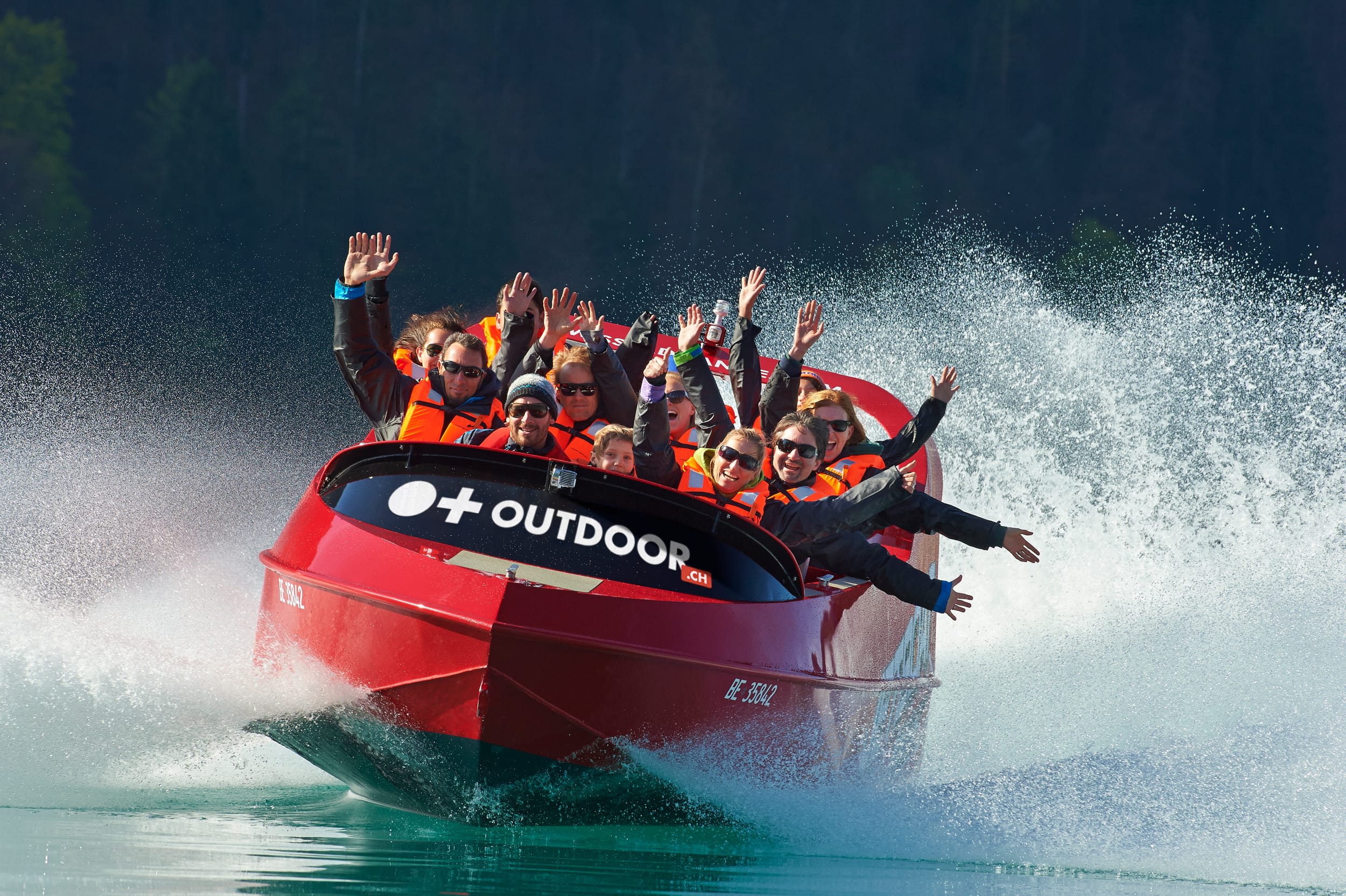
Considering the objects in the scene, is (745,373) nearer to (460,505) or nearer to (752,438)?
(752,438)

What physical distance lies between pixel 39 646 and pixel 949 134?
42753 millimetres

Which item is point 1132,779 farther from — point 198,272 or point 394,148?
point 394,148

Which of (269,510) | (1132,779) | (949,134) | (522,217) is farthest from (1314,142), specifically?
(1132,779)

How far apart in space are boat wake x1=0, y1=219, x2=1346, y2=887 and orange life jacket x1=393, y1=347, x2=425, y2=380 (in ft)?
4.42

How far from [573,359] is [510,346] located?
3.37ft

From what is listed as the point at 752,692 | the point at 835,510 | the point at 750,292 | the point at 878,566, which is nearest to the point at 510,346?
the point at 750,292

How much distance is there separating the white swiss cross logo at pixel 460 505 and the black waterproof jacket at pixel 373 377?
1.18 metres

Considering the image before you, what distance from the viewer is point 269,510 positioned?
1245cm

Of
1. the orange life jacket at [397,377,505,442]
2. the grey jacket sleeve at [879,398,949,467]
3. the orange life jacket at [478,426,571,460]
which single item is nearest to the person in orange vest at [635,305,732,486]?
the orange life jacket at [478,426,571,460]

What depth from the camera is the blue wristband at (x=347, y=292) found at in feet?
19.6

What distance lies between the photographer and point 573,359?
5.86m

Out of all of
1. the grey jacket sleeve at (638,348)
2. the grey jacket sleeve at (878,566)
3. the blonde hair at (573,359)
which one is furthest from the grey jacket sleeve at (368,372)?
the grey jacket sleeve at (878,566)

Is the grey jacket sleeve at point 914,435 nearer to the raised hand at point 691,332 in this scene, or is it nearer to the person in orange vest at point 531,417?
the raised hand at point 691,332

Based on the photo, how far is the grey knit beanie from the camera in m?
5.02
